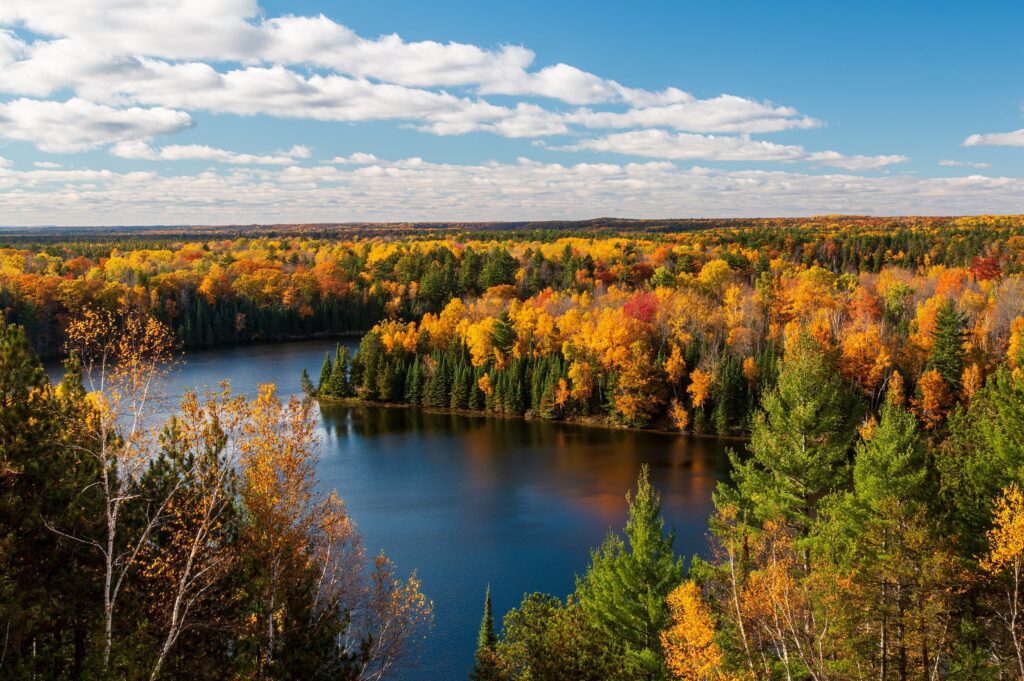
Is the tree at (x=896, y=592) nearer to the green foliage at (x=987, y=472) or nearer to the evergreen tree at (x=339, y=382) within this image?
the green foliage at (x=987, y=472)

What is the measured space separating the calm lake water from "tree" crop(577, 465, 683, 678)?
641 centimetres

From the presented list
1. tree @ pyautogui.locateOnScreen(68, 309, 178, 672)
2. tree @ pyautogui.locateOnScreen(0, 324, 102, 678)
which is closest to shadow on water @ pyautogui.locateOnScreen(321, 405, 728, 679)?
tree @ pyautogui.locateOnScreen(68, 309, 178, 672)

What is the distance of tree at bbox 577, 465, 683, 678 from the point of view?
1593 centimetres

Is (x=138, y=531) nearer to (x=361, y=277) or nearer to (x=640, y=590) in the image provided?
(x=640, y=590)

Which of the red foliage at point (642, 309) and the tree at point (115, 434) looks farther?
the red foliage at point (642, 309)

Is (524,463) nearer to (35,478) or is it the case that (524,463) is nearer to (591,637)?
(591,637)

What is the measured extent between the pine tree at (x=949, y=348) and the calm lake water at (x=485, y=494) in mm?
14615

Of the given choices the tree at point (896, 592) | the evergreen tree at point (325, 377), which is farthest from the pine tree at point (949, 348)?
the evergreen tree at point (325, 377)

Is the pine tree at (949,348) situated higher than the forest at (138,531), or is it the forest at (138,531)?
the forest at (138,531)

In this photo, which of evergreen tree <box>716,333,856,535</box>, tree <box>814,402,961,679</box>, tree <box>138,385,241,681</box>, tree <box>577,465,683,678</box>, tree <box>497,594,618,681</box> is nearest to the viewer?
tree <box>138,385,241,681</box>

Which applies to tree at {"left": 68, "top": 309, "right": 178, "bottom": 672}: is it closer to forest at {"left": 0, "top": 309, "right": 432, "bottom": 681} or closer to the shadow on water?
forest at {"left": 0, "top": 309, "right": 432, "bottom": 681}

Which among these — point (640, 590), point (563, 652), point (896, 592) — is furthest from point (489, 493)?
point (896, 592)

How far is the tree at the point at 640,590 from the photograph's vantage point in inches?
627

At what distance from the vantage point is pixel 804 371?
21.0m
